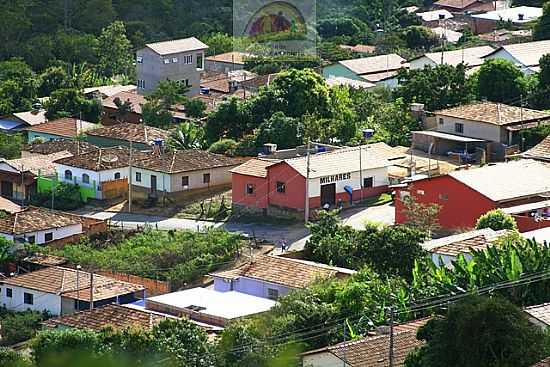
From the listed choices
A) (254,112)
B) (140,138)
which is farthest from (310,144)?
(140,138)

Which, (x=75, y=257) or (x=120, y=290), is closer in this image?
(x=120, y=290)

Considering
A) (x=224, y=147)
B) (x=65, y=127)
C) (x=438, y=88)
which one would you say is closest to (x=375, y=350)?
(x=224, y=147)

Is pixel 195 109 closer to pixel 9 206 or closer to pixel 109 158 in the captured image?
pixel 109 158

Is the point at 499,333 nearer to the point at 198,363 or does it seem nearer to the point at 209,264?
the point at 198,363

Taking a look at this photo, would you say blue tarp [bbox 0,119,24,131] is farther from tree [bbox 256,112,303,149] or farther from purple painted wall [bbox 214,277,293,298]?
purple painted wall [bbox 214,277,293,298]

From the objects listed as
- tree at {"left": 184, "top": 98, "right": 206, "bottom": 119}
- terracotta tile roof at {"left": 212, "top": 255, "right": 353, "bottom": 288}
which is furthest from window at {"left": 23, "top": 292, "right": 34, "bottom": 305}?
tree at {"left": 184, "top": 98, "right": 206, "bottom": 119}

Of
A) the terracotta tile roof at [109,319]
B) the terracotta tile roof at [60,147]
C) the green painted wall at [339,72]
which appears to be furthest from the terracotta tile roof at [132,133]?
the terracotta tile roof at [109,319]
